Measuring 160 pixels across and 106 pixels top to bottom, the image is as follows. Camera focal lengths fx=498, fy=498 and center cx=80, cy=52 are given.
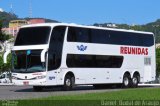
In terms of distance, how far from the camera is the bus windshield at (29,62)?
29.1 m

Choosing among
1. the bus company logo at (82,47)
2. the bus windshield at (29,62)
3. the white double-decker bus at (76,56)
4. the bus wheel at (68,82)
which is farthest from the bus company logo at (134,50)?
the bus windshield at (29,62)

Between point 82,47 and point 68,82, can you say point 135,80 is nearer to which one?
point 82,47

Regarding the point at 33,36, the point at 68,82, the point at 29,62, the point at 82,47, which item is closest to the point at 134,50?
the point at 82,47

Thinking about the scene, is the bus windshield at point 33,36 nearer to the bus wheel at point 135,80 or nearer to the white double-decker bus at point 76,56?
the white double-decker bus at point 76,56

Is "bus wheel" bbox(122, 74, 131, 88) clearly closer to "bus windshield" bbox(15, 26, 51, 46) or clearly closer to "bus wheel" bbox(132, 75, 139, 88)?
"bus wheel" bbox(132, 75, 139, 88)

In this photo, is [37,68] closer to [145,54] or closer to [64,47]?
[64,47]

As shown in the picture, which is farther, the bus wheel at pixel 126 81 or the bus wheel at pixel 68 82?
the bus wheel at pixel 126 81

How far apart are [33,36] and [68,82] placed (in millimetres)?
3672

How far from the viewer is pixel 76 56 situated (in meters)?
31.1

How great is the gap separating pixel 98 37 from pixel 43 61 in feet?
19.1

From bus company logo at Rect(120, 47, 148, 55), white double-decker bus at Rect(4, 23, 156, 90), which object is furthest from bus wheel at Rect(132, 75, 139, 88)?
bus company logo at Rect(120, 47, 148, 55)

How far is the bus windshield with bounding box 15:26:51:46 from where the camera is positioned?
29.3 metres

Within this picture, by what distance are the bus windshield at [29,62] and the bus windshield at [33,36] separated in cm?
62

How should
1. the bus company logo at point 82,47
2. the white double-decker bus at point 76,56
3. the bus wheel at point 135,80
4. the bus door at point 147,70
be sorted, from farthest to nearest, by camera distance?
the bus door at point 147,70
the bus wheel at point 135,80
the bus company logo at point 82,47
the white double-decker bus at point 76,56
